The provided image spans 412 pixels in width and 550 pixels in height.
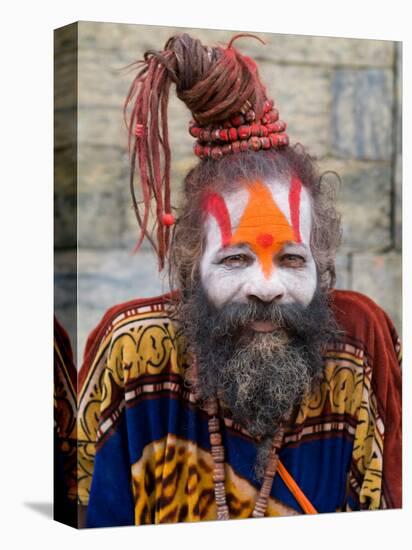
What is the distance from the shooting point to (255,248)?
670 centimetres

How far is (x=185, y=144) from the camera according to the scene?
6727 mm

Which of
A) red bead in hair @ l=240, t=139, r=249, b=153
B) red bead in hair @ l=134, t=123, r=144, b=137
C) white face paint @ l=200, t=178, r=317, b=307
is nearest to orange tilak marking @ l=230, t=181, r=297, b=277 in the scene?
white face paint @ l=200, t=178, r=317, b=307

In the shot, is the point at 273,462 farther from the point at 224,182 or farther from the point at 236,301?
the point at 224,182

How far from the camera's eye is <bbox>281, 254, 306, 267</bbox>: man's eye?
22.1ft

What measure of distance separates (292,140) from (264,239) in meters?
0.49

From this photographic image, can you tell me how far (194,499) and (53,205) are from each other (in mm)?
1406

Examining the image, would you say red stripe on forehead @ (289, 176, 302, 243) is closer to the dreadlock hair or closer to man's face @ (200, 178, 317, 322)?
man's face @ (200, 178, 317, 322)

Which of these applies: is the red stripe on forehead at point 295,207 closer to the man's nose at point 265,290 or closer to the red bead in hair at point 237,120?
the man's nose at point 265,290

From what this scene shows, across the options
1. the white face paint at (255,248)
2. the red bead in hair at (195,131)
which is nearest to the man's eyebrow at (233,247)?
the white face paint at (255,248)

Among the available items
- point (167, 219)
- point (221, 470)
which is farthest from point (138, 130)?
point (221, 470)

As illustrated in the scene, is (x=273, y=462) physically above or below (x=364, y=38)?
below

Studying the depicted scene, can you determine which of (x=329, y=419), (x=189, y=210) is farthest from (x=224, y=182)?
(x=329, y=419)

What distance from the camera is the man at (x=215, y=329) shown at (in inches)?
262

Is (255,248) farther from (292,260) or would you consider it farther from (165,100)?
(165,100)
